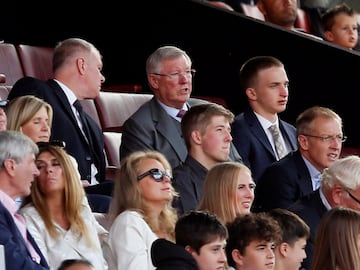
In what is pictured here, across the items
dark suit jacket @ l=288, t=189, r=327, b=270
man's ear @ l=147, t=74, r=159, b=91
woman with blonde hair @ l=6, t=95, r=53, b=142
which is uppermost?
man's ear @ l=147, t=74, r=159, b=91

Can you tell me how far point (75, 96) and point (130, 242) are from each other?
7.62 feet

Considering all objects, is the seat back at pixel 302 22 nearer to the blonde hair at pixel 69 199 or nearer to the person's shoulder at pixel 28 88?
the person's shoulder at pixel 28 88

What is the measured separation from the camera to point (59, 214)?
299 inches

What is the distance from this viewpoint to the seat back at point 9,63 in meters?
10.8

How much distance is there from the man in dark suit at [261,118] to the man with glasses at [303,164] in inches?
13.0

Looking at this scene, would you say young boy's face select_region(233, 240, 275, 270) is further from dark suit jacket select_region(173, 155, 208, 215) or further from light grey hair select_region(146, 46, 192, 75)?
light grey hair select_region(146, 46, 192, 75)

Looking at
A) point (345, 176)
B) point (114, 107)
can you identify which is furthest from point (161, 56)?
point (345, 176)

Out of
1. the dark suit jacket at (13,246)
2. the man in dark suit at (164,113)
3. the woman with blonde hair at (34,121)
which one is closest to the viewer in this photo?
the dark suit jacket at (13,246)

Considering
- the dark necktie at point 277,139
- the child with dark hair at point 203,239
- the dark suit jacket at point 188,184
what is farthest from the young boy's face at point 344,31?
the child with dark hair at point 203,239

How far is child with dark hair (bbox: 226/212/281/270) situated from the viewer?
757 centimetres

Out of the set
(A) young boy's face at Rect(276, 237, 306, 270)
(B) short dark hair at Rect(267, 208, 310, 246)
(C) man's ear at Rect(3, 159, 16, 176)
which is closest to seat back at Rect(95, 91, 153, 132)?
(B) short dark hair at Rect(267, 208, 310, 246)

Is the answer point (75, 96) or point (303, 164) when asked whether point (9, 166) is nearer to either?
point (75, 96)

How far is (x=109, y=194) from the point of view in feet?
29.2

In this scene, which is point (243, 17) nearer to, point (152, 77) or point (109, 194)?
point (152, 77)
